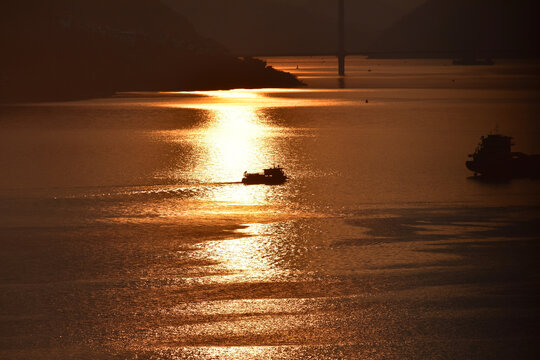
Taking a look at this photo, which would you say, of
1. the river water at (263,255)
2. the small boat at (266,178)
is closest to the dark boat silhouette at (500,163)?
the river water at (263,255)

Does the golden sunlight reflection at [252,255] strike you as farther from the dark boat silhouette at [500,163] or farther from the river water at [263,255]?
the dark boat silhouette at [500,163]

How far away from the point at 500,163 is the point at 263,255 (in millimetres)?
30171

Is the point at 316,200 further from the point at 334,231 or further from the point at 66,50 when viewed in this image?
the point at 66,50

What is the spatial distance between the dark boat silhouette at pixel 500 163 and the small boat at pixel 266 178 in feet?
48.1

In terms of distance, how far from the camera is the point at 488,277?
104ft

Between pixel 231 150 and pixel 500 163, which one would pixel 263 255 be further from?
pixel 231 150

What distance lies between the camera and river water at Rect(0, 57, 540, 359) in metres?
25.4

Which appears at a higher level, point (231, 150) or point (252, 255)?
point (252, 255)

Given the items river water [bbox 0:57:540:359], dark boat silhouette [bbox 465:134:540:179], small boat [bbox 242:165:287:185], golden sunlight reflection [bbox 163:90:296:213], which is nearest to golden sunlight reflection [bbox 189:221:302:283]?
river water [bbox 0:57:540:359]

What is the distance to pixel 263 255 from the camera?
1389 inches

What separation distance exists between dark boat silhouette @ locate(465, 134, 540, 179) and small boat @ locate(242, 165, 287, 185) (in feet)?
48.1

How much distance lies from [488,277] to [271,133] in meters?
67.5

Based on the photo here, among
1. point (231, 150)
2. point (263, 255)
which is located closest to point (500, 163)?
point (231, 150)

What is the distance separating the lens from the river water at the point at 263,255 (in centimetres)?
2541
